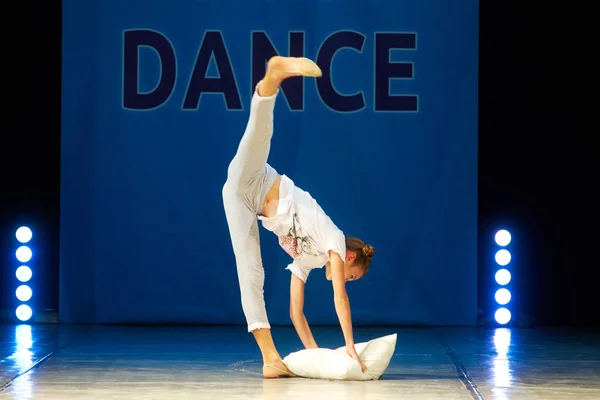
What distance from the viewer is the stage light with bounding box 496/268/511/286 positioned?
244 inches

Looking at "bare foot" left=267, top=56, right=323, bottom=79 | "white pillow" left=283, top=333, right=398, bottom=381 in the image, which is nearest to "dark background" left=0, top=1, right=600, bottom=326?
"white pillow" left=283, top=333, right=398, bottom=381

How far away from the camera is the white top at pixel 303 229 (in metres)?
3.98

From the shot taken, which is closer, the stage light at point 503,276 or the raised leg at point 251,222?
the raised leg at point 251,222

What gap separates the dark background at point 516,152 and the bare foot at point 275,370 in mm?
2525

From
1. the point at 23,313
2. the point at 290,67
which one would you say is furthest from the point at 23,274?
the point at 290,67

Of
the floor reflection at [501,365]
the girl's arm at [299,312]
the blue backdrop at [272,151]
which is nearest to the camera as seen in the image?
the floor reflection at [501,365]

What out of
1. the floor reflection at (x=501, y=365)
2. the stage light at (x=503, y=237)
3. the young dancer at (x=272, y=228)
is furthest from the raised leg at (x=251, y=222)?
the stage light at (x=503, y=237)

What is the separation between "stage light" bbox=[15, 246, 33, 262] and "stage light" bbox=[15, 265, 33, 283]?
0.05 metres

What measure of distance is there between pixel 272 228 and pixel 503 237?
248 centimetres

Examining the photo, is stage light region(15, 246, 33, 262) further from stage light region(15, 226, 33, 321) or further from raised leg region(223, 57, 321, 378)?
raised leg region(223, 57, 321, 378)

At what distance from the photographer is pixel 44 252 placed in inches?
247

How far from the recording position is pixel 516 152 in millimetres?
6199

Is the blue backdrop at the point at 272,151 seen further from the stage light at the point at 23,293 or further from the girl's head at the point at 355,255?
the girl's head at the point at 355,255

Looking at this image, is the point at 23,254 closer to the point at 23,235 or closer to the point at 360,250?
the point at 23,235
